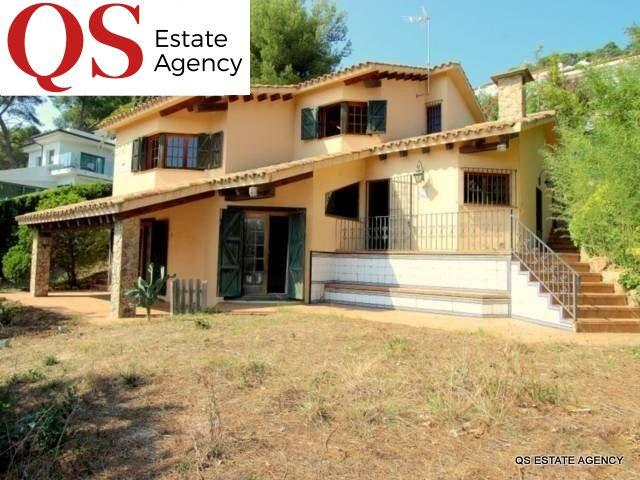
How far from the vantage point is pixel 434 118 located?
596 inches

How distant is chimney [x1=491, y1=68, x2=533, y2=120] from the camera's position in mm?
13203

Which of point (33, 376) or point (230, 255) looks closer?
point (33, 376)

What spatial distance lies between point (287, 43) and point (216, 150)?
9867 mm

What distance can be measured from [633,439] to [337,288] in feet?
29.6

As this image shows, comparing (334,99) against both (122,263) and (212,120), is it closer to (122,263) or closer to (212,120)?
(212,120)

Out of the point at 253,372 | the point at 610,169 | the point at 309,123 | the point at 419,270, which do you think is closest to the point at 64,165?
the point at 309,123

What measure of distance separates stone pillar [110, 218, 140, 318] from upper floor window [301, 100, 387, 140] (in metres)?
6.64

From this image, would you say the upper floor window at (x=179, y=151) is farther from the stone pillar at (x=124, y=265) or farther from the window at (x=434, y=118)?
the window at (x=434, y=118)

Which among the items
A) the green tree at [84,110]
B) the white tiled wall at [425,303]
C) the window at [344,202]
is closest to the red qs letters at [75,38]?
the window at [344,202]

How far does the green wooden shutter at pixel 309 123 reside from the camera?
1477 cm

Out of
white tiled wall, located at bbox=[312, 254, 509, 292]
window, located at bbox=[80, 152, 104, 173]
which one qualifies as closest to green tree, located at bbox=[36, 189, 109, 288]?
white tiled wall, located at bbox=[312, 254, 509, 292]

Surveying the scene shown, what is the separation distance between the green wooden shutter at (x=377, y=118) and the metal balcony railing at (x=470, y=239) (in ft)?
9.11

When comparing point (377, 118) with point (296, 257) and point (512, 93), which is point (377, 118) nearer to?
point (512, 93)

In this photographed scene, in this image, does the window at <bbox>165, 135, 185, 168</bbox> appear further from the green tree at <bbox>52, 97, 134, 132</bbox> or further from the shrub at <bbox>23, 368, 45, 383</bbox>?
the green tree at <bbox>52, 97, 134, 132</bbox>
